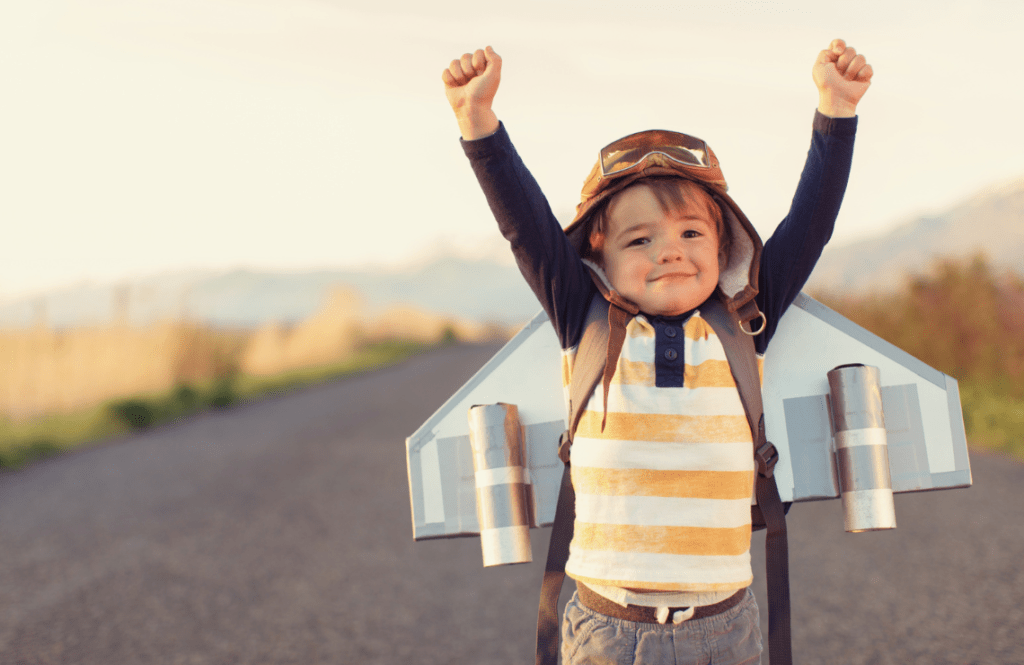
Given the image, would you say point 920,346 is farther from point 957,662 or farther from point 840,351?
point 840,351

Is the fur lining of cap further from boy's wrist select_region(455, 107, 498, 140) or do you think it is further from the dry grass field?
the dry grass field

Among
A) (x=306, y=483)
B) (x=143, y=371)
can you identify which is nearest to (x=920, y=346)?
(x=306, y=483)

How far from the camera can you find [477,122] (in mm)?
1481

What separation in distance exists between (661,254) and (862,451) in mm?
650

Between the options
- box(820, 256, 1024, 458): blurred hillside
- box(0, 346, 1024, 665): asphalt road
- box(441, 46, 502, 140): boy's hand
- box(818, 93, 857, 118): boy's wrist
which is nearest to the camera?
box(441, 46, 502, 140): boy's hand

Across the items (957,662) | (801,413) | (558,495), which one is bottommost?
(957,662)

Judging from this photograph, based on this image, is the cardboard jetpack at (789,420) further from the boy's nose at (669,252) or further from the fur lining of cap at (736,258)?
the boy's nose at (669,252)

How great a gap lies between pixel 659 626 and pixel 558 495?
0.36m

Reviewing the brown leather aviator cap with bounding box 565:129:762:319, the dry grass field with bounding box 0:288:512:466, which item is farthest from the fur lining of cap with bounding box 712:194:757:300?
the dry grass field with bounding box 0:288:512:466

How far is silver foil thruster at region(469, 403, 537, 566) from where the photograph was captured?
1.69 meters

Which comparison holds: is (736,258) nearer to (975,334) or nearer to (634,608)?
(634,608)

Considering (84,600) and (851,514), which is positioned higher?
(851,514)

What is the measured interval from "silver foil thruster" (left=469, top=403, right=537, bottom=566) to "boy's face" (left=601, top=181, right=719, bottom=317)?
42 centimetres

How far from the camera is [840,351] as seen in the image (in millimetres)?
1816
